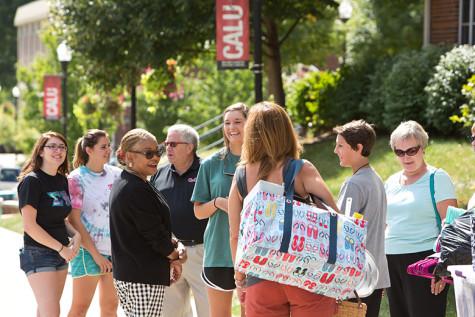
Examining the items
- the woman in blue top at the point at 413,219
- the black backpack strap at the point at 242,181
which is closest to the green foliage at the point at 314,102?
the woman in blue top at the point at 413,219

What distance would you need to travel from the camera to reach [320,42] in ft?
91.0

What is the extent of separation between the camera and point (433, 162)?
1361 cm

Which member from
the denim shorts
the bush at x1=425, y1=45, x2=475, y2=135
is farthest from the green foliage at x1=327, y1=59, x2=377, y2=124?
the denim shorts

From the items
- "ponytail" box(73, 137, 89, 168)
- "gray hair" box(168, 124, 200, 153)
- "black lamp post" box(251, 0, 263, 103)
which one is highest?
"black lamp post" box(251, 0, 263, 103)

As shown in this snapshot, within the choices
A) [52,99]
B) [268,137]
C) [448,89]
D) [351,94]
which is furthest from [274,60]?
[268,137]

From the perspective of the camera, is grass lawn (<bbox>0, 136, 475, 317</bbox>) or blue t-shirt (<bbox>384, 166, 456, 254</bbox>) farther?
grass lawn (<bbox>0, 136, 475, 317</bbox>)

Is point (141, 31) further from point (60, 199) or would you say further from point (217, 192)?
point (217, 192)

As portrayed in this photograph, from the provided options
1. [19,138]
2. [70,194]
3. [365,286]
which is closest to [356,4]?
[70,194]

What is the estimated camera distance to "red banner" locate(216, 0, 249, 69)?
13.9 meters

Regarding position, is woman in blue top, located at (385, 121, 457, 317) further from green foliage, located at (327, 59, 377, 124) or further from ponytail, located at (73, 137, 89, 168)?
green foliage, located at (327, 59, 377, 124)

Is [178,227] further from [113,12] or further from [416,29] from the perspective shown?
[416,29]

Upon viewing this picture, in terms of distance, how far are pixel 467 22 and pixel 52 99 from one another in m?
17.8

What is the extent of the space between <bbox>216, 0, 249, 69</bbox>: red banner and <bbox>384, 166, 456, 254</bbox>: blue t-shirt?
766cm

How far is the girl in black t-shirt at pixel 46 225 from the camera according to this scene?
6.65 m
